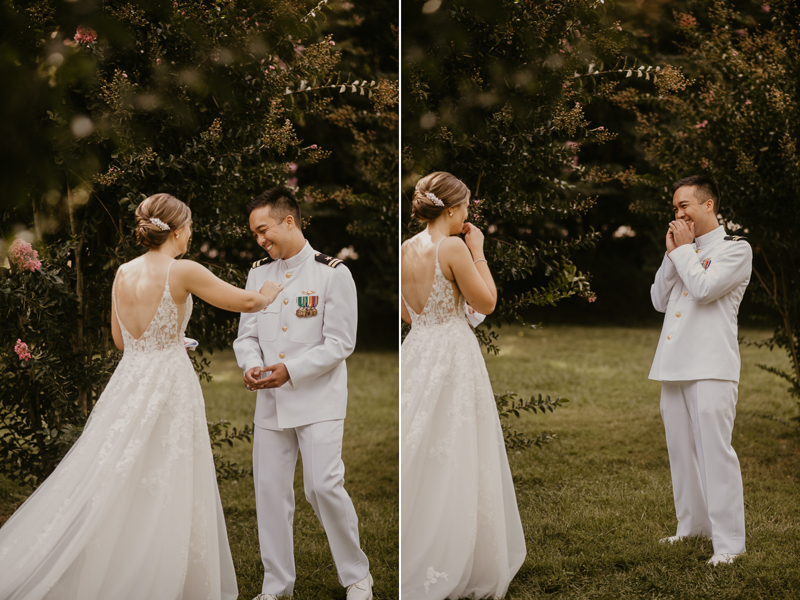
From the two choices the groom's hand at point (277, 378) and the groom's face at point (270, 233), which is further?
the groom's face at point (270, 233)

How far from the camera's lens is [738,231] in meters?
2.72

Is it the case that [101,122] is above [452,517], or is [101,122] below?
above

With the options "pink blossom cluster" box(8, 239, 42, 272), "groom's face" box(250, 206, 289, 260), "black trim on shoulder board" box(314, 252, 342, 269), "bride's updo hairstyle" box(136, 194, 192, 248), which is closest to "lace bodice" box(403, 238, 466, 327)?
"black trim on shoulder board" box(314, 252, 342, 269)

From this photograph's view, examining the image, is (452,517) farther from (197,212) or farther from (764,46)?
(764,46)

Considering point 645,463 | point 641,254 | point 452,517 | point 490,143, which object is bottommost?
point 452,517

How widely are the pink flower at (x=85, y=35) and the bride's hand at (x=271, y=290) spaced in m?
1.19

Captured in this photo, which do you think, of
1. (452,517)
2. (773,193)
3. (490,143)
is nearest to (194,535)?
(452,517)

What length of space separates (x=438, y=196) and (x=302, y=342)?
2.81 feet

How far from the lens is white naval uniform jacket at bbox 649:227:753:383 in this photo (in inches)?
103

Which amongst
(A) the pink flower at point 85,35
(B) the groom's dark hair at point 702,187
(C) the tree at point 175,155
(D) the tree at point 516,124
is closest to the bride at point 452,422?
(D) the tree at point 516,124

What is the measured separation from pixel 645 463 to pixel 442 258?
1221 millimetres

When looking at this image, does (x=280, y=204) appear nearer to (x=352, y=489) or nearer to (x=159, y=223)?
(x=159, y=223)

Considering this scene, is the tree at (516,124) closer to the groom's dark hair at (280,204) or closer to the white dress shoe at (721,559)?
the groom's dark hair at (280,204)

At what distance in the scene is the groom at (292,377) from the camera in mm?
2703
